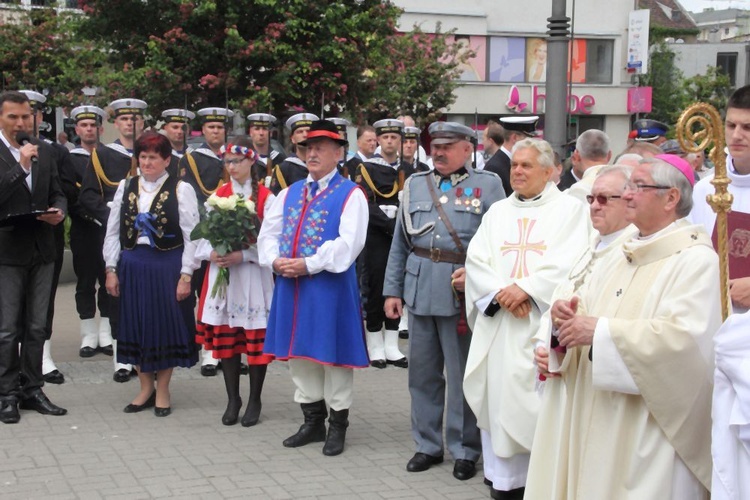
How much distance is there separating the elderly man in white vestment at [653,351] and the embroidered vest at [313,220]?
282 cm

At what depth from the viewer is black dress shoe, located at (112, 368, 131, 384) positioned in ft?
29.6

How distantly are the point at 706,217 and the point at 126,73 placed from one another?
12906mm

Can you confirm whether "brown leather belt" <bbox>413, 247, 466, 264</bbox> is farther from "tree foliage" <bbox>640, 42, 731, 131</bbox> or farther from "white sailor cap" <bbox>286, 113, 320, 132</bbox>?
"tree foliage" <bbox>640, 42, 731, 131</bbox>

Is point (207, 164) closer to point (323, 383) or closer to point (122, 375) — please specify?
point (122, 375)

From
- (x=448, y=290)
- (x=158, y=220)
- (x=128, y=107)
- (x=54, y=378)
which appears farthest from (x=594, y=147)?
(x=54, y=378)

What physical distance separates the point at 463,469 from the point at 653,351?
2.63m

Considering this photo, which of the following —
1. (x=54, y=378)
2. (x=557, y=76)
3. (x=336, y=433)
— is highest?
(x=557, y=76)

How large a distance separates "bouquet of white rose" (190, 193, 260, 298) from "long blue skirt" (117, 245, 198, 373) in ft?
1.38

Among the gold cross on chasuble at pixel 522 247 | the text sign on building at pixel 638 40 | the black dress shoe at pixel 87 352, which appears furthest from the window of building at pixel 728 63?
the gold cross on chasuble at pixel 522 247

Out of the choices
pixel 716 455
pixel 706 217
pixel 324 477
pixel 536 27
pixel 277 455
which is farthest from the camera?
pixel 536 27

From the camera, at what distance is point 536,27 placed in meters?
41.1

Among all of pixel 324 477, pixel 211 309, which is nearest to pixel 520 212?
pixel 324 477

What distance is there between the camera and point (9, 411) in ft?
25.1

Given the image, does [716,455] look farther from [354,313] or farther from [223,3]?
[223,3]
